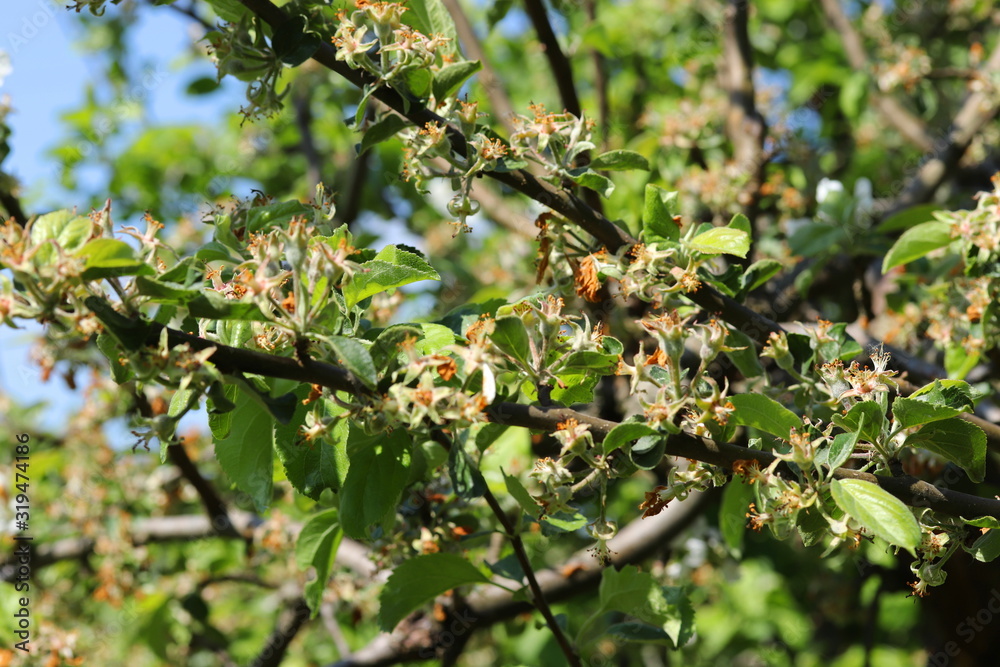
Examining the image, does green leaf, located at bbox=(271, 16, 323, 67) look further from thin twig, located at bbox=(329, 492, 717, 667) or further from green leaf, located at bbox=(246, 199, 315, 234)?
thin twig, located at bbox=(329, 492, 717, 667)

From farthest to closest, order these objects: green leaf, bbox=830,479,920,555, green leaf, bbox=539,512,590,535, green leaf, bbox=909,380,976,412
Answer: green leaf, bbox=539,512,590,535, green leaf, bbox=909,380,976,412, green leaf, bbox=830,479,920,555

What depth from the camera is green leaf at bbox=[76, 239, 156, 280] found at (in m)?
1.06

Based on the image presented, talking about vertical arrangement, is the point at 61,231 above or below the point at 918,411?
above

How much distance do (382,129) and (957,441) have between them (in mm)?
1138

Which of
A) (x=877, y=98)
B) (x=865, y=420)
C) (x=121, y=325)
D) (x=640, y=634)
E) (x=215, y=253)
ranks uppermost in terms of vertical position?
(x=877, y=98)

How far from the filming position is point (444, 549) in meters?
2.16

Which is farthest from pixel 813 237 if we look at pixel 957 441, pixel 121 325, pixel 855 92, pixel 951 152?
pixel 121 325

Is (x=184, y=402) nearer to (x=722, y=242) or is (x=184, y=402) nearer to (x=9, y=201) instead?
(x=722, y=242)

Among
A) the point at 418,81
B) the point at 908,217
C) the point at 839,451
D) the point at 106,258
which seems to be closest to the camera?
the point at 106,258

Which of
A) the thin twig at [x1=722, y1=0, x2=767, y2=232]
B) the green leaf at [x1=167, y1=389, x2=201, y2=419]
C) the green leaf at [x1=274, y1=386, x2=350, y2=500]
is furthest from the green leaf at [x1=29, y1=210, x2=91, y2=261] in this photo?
the thin twig at [x1=722, y1=0, x2=767, y2=232]

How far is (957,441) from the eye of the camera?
1454mm

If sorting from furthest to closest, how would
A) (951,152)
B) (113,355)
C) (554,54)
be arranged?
(951,152), (554,54), (113,355)

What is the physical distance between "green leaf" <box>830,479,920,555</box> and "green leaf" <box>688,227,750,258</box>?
452 millimetres

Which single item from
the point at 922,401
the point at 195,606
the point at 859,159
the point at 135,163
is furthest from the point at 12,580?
the point at 859,159
